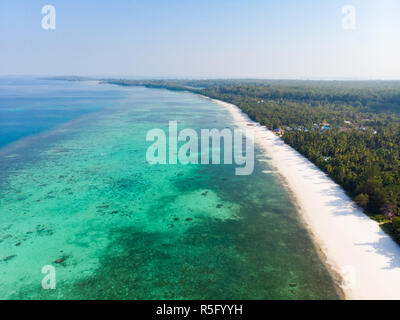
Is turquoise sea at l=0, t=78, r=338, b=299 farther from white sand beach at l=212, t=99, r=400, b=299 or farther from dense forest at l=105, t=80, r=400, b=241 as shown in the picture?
dense forest at l=105, t=80, r=400, b=241

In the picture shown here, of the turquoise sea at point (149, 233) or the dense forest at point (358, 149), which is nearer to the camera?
the turquoise sea at point (149, 233)

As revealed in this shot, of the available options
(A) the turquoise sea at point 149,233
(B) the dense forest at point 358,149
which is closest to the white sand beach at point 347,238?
(A) the turquoise sea at point 149,233

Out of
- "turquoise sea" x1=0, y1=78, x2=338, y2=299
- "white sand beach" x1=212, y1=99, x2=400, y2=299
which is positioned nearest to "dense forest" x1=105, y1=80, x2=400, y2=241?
"white sand beach" x1=212, y1=99, x2=400, y2=299

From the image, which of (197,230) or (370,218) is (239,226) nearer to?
(197,230)

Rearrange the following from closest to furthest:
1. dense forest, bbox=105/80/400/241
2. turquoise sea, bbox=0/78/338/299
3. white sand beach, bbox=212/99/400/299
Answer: white sand beach, bbox=212/99/400/299 < turquoise sea, bbox=0/78/338/299 < dense forest, bbox=105/80/400/241

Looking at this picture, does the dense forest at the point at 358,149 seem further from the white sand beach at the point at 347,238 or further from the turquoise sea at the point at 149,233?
the turquoise sea at the point at 149,233

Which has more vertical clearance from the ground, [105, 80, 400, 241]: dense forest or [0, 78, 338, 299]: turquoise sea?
[105, 80, 400, 241]: dense forest
